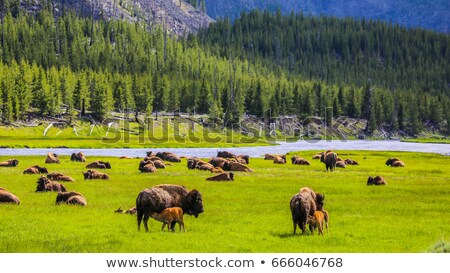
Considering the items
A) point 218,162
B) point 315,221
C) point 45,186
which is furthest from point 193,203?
point 218,162

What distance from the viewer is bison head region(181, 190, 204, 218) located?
83.8 feet

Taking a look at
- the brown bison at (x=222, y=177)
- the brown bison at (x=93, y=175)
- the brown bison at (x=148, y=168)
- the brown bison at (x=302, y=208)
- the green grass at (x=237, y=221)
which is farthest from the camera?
the brown bison at (x=148, y=168)

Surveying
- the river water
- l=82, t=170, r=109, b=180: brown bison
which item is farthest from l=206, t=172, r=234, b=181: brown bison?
the river water

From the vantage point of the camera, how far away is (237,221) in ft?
86.8

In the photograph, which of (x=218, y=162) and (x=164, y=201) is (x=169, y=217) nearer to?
(x=164, y=201)

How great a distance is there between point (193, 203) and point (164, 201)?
5.33 feet

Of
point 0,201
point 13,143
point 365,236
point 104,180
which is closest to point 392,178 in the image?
point 104,180

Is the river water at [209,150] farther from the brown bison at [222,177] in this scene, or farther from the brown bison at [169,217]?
the brown bison at [169,217]

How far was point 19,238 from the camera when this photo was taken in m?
21.8

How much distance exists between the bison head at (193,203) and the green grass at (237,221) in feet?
1.97

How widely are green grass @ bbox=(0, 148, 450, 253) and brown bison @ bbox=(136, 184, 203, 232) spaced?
678 mm

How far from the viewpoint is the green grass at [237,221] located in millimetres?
20438

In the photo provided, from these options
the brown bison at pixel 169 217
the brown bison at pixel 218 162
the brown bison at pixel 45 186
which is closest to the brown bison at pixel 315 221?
the brown bison at pixel 169 217

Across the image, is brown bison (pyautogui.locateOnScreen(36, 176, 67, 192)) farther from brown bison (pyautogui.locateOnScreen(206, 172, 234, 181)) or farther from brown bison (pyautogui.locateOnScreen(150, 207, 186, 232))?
brown bison (pyautogui.locateOnScreen(150, 207, 186, 232))
